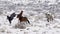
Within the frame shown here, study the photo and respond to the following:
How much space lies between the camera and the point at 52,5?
50.3ft

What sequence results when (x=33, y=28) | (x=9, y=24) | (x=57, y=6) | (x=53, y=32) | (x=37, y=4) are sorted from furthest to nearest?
(x=37, y=4)
(x=57, y=6)
(x=9, y=24)
(x=33, y=28)
(x=53, y=32)

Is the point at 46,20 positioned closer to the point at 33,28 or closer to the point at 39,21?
the point at 39,21

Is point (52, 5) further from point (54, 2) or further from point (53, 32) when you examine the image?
point (53, 32)

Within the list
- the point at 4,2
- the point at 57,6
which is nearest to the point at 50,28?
the point at 57,6

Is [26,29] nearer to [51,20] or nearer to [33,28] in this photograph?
[33,28]

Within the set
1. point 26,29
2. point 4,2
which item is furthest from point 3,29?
point 4,2

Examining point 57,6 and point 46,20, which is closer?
point 46,20

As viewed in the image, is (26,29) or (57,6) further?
(57,6)

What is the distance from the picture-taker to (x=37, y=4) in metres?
15.9

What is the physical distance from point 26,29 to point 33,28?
30 cm

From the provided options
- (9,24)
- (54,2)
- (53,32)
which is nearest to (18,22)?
(9,24)

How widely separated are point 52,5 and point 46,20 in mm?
4658

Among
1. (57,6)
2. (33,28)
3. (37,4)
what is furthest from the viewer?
(37,4)

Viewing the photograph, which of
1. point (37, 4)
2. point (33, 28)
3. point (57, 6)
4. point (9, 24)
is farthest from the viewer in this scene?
point (37, 4)
